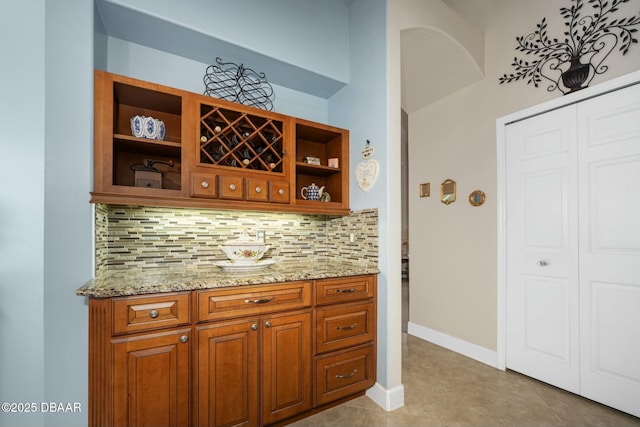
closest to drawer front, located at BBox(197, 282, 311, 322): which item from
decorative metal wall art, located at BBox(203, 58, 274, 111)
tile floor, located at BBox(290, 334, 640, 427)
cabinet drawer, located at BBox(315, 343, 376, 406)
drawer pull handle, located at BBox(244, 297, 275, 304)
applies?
drawer pull handle, located at BBox(244, 297, 275, 304)

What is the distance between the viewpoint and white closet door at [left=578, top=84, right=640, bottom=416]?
1778 millimetres

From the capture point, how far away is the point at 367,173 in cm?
212

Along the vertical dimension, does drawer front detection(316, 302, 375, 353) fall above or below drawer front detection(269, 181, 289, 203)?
below

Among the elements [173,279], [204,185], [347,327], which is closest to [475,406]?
[347,327]

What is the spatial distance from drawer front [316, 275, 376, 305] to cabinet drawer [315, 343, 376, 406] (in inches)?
14.1

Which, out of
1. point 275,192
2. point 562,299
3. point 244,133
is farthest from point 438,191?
point 244,133

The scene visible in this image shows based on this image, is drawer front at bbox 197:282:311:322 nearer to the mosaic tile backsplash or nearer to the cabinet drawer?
the cabinet drawer

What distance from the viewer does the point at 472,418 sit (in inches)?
69.7

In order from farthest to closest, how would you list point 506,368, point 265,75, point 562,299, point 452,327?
point 452,327, point 506,368, point 265,75, point 562,299

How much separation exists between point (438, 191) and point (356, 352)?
195 centimetres

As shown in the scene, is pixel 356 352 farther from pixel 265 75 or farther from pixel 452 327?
pixel 265 75

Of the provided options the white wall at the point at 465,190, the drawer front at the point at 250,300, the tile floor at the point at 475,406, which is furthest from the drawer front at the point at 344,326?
the white wall at the point at 465,190

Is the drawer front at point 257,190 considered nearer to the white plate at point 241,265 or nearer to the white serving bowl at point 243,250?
the white serving bowl at point 243,250

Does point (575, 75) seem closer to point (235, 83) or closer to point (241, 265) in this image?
point (235, 83)
